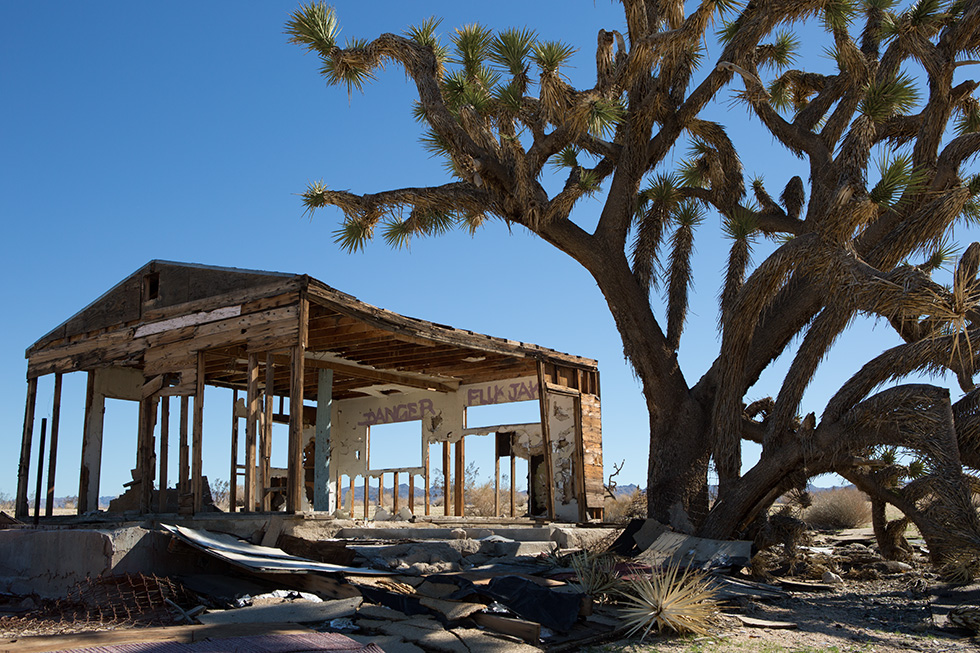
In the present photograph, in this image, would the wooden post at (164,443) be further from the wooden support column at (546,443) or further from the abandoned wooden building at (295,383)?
the wooden support column at (546,443)

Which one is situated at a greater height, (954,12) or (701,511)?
(954,12)

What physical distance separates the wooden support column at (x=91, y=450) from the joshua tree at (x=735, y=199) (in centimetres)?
630

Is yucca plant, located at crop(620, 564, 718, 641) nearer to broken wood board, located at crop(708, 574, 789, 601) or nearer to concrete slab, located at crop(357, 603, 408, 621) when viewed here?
broken wood board, located at crop(708, 574, 789, 601)

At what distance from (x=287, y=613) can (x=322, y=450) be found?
8.45 m

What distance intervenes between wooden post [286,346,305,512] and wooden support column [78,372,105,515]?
5.77 metres

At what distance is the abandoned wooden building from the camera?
41.9ft

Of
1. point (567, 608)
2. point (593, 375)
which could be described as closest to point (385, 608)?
point (567, 608)

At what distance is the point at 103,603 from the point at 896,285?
8.95m

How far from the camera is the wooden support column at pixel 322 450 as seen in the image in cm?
1588

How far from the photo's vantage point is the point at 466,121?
12.8 m

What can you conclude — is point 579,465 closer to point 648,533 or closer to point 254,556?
point 648,533

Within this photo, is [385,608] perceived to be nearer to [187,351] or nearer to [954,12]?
[187,351]

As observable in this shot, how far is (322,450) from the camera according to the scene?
16141 mm

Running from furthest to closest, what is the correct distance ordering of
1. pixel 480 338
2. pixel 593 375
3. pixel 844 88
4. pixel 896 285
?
1. pixel 593 375
2. pixel 480 338
3. pixel 844 88
4. pixel 896 285
